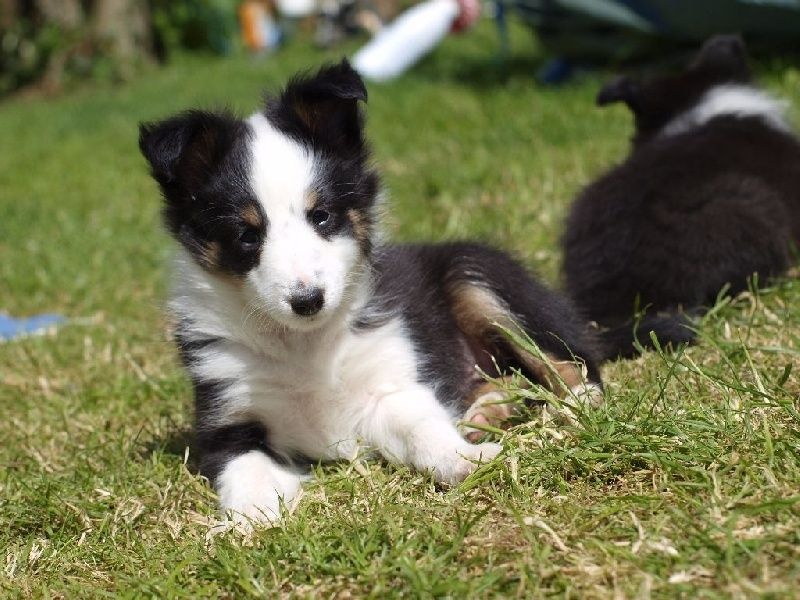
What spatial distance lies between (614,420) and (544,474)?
26 cm

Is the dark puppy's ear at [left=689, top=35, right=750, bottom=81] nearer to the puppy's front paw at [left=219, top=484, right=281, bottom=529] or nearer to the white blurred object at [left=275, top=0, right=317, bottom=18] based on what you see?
the puppy's front paw at [left=219, top=484, right=281, bottom=529]

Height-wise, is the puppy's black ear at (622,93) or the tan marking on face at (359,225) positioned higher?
the tan marking on face at (359,225)

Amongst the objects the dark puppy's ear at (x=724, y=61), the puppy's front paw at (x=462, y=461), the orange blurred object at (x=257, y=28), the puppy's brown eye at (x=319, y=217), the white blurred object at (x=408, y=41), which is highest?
the puppy's brown eye at (x=319, y=217)

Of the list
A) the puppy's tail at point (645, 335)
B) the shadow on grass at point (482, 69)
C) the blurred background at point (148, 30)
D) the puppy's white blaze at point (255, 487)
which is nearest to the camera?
the puppy's white blaze at point (255, 487)

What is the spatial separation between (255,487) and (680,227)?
2208 mm

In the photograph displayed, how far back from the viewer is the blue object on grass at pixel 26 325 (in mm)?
5402

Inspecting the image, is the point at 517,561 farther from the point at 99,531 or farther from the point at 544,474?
the point at 99,531

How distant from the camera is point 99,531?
9.70 ft

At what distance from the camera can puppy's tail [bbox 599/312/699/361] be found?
147 inches

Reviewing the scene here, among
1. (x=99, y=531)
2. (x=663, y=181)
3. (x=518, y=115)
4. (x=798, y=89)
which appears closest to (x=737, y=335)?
(x=663, y=181)

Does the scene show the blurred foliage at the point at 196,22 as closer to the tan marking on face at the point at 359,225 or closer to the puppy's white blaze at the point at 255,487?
the tan marking on face at the point at 359,225

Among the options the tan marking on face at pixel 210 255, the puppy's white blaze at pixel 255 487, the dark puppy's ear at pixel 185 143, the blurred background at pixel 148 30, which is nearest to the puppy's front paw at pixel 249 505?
the puppy's white blaze at pixel 255 487

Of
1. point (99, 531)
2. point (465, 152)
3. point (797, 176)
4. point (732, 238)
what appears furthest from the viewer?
point (465, 152)

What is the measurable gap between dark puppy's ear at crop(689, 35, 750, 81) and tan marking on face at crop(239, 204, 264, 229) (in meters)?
3.17
